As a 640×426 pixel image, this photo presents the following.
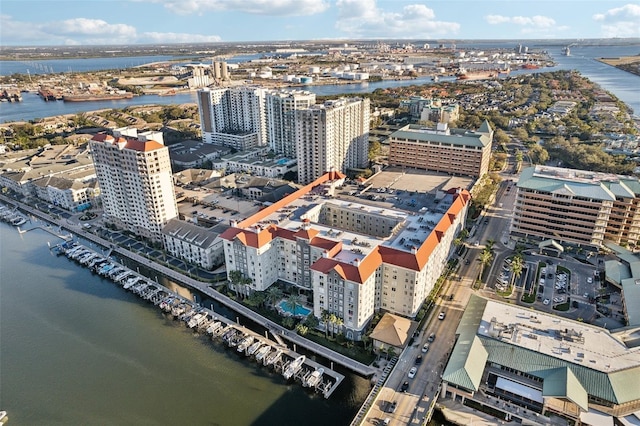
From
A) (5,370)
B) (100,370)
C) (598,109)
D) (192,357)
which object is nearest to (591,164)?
(598,109)

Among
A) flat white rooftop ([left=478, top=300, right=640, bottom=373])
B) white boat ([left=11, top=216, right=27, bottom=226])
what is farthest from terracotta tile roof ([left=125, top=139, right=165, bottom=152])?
flat white rooftop ([left=478, top=300, right=640, bottom=373])

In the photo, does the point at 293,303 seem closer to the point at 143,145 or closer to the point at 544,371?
the point at 544,371

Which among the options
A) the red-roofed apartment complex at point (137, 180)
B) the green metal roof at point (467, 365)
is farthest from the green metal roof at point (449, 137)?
the green metal roof at point (467, 365)

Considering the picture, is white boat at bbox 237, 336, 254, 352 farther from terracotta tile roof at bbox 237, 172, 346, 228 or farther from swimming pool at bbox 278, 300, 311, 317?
terracotta tile roof at bbox 237, 172, 346, 228

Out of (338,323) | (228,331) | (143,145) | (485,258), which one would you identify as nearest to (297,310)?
(338,323)

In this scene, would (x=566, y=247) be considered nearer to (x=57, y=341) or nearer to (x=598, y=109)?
(x=57, y=341)

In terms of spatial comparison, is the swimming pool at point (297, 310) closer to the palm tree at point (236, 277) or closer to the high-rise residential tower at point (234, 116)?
the palm tree at point (236, 277)
